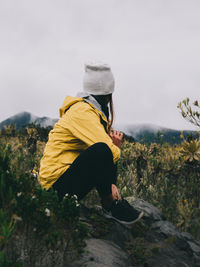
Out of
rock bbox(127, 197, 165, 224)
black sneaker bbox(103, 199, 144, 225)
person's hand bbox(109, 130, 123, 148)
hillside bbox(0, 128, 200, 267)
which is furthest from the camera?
rock bbox(127, 197, 165, 224)

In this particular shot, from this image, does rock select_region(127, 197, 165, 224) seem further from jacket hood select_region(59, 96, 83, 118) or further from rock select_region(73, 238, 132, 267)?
jacket hood select_region(59, 96, 83, 118)

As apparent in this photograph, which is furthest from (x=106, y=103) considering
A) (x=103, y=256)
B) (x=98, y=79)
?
(x=103, y=256)

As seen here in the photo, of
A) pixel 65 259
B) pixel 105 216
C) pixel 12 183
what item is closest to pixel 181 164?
pixel 105 216

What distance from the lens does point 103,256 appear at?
214cm

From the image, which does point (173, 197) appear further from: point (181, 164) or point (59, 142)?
point (59, 142)

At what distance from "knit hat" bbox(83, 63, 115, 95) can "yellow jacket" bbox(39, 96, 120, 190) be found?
27 cm

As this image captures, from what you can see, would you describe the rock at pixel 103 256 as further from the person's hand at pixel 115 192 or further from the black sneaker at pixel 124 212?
the person's hand at pixel 115 192

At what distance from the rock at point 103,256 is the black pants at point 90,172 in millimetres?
452

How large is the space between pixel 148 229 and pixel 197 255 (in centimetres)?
56

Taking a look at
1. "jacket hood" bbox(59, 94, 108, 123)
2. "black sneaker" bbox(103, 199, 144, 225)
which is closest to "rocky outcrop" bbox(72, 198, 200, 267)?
"black sneaker" bbox(103, 199, 144, 225)

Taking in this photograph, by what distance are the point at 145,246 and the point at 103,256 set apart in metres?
0.82

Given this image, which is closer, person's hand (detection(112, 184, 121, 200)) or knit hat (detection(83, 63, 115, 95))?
person's hand (detection(112, 184, 121, 200))

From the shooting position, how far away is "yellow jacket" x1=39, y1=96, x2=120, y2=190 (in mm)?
2285

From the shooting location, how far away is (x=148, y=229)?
3139 millimetres
